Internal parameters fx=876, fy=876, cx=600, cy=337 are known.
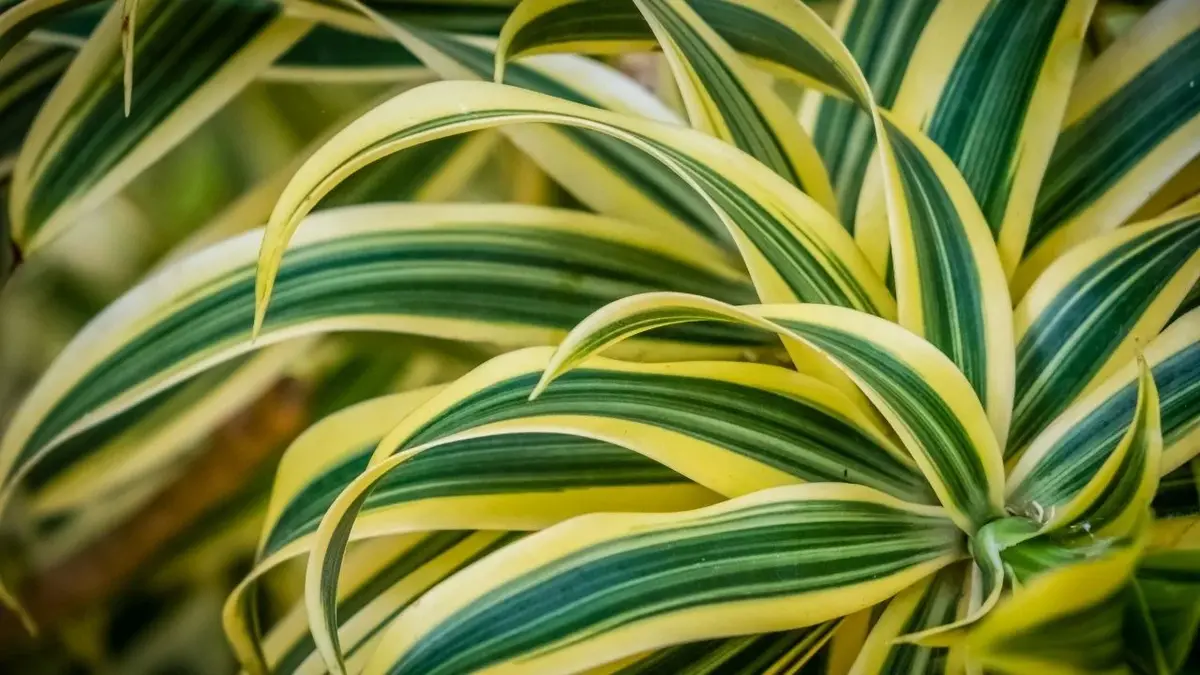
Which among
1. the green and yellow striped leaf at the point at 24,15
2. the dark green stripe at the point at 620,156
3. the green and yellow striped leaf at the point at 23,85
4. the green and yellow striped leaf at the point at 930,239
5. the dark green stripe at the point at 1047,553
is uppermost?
the green and yellow striped leaf at the point at 23,85

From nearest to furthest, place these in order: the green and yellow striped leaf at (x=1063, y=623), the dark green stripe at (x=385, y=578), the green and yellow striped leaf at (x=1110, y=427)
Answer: the green and yellow striped leaf at (x=1063, y=623) → the green and yellow striped leaf at (x=1110, y=427) → the dark green stripe at (x=385, y=578)

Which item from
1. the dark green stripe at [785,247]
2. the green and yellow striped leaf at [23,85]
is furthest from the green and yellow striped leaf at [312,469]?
the green and yellow striped leaf at [23,85]

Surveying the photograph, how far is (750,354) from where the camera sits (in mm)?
550

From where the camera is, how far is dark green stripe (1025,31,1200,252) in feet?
1.72

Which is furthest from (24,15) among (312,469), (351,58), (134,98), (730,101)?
(730,101)

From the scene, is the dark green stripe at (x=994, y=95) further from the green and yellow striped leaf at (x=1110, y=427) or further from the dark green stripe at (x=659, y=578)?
the dark green stripe at (x=659, y=578)

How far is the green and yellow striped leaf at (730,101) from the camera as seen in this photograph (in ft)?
1.64

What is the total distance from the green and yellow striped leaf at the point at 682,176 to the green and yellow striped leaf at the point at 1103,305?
0.09m

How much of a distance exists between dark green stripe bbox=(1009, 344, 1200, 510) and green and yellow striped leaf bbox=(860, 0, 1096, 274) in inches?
4.2

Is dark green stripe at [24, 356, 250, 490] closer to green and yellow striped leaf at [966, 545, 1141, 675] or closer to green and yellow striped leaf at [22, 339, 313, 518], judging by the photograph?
green and yellow striped leaf at [22, 339, 313, 518]

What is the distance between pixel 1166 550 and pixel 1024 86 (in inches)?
10.9

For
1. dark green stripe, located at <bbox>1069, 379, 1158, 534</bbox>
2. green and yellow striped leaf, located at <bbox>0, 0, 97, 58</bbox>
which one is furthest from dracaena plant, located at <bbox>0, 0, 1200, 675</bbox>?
green and yellow striped leaf, located at <bbox>0, 0, 97, 58</bbox>

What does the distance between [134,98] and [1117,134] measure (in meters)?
0.63

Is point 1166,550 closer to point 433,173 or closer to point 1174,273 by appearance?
point 1174,273
